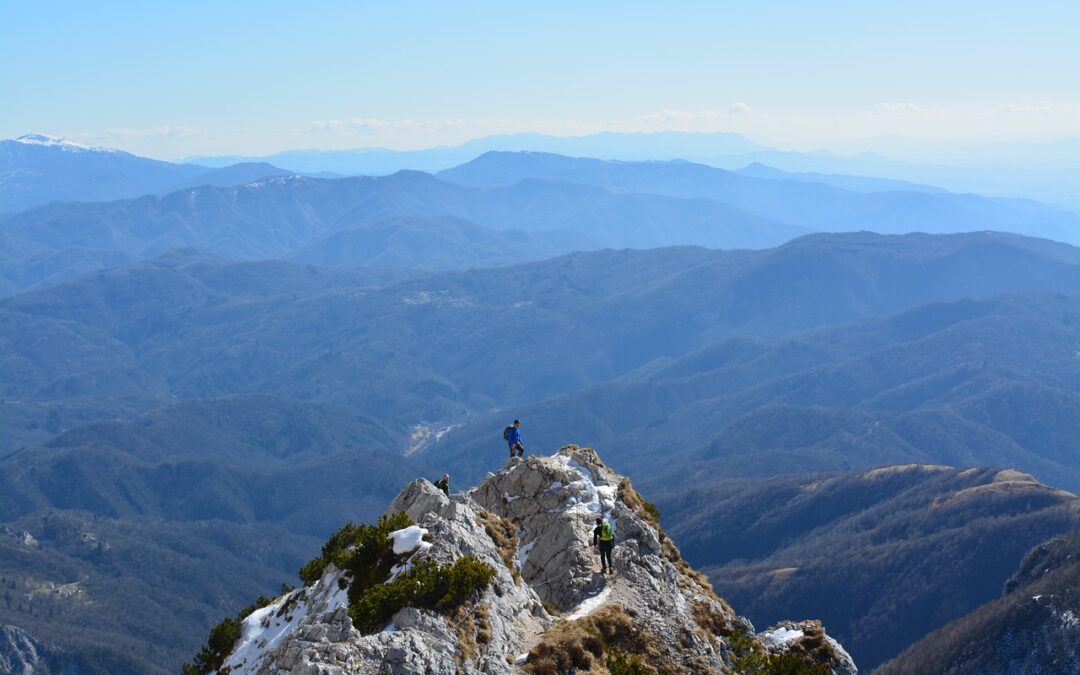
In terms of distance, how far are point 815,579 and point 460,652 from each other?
14098 cm

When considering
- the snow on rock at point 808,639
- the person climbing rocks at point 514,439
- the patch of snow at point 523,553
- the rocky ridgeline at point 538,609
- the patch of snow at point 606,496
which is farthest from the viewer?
the person climbing rocks at point 514,439

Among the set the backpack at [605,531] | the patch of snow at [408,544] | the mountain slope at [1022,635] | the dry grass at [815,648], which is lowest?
the mountain slope at [1022,635]

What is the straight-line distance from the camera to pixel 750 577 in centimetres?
16450

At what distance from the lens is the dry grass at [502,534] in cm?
3375

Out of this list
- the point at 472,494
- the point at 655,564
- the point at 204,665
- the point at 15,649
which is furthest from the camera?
the point at 15,649

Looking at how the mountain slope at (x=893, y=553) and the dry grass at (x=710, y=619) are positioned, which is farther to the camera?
the mountain slope at (x=893, y=553)

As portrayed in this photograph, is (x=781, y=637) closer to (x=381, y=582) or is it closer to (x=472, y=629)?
(x=472, y=629)

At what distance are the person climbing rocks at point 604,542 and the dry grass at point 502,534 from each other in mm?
3030

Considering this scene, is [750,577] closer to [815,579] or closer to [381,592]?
[815,579]

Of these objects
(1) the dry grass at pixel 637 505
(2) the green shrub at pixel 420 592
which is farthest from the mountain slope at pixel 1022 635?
(2) the green shrub at pixel 420 592

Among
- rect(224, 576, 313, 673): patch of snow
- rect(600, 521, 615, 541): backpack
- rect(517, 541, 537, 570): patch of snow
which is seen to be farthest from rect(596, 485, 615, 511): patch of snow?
rect(224, 576, 313, 673): patch of snow

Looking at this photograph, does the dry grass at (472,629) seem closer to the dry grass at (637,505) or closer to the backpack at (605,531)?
the backpack at (605,531)

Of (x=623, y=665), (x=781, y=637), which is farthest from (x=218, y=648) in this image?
(x=781, y=637)

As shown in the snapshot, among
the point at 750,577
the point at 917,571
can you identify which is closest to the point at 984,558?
the point at 917,571
